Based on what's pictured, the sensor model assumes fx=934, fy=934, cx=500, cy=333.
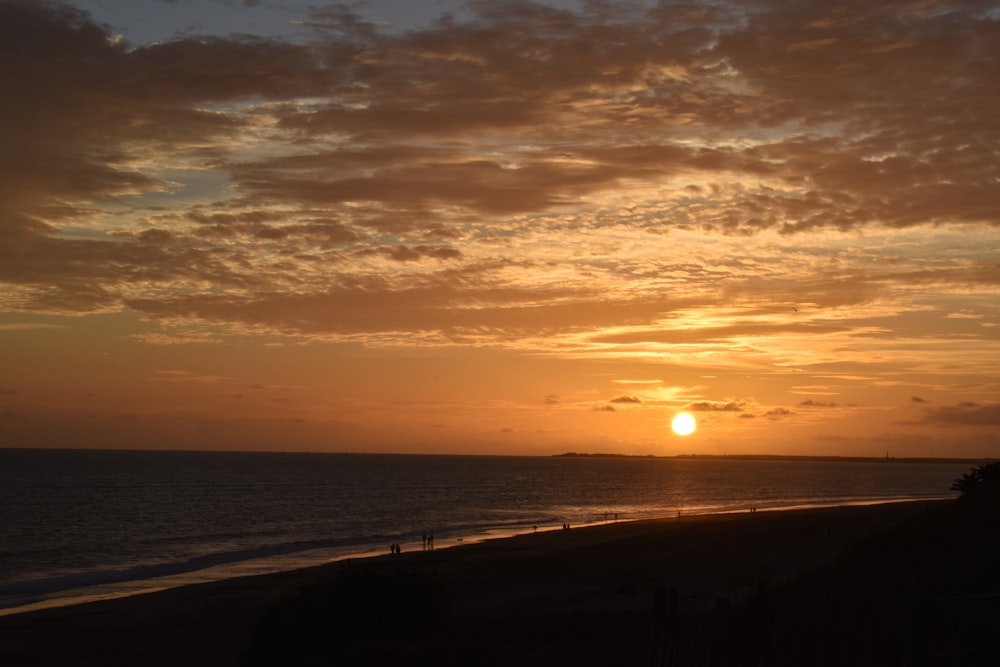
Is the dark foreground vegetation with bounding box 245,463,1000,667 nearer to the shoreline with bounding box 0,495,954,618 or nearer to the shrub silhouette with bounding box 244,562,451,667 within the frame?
the shrub silhouette with bounding box 244,562,451,667

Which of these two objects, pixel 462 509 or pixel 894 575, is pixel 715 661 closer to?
pixel 894 575

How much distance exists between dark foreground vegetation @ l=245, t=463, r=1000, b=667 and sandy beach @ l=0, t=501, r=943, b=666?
121 mm

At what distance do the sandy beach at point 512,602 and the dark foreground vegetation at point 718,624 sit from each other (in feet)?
0.40

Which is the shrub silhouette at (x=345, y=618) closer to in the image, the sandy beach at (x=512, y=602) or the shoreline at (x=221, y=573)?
the sandy beach at (x=512, y=602)

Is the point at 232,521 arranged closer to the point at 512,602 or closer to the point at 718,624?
the point at 512,602

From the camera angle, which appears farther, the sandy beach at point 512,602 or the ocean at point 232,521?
the ocean at point 232,521

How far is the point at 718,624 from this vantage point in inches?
481

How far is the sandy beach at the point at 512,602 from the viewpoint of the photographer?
17.0 meters

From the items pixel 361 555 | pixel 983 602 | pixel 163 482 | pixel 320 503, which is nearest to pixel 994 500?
pixel 983 602

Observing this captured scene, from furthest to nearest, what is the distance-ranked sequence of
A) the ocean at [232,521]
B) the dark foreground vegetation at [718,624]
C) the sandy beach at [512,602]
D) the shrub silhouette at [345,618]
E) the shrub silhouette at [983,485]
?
1. the ocean at [232,521]
2. the shrub silhouette at [983,485]
3. the shrub silhouette at [345,618]
4. the sandy beach at [512,602]
5. the dark foreground vegetation at [718,624]

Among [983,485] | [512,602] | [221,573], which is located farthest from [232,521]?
[983,485]

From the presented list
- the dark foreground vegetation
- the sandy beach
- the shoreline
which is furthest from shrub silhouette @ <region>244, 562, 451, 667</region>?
the shoreline

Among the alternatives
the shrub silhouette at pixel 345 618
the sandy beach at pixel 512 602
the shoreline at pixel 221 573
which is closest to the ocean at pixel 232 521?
the shoreline at pixel 221 573

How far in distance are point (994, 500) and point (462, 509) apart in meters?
66.8
